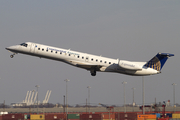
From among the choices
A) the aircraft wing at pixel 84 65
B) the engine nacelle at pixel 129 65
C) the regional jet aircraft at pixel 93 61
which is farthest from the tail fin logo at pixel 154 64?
the aircraft wing at pixel 84 65

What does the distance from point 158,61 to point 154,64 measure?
82cm

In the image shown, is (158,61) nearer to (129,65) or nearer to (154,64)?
(154,64)

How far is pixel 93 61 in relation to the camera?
48.3m

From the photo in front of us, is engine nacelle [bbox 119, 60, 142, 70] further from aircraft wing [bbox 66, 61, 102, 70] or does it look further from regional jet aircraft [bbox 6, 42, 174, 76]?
aircraft wing [bbox 66, 61, 102, 70]

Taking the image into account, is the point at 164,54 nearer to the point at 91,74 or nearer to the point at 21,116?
the point at 91,74

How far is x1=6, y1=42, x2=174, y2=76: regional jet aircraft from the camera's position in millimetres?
48156

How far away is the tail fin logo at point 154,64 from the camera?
4985 centimetres

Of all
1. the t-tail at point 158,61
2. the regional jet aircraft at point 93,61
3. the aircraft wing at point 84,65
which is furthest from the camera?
the t-tail at point 158,61

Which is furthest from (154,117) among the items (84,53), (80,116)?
(84,53)

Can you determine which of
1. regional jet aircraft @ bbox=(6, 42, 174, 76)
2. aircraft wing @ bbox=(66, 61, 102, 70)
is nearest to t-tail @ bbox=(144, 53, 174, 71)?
regional jet aircraft @ bbox=(6, 42, 174, 76)

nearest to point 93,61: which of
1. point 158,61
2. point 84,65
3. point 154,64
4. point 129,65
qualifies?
point 84,65

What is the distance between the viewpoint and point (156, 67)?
50.0 metres

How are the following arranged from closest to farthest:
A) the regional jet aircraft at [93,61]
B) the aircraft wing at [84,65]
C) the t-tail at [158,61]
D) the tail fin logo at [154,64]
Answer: the aircraft wing at [84,65] < the regional jet aircraft at [93,61] < the t-tail at [158,61] < the tail fin logo at [154,64]

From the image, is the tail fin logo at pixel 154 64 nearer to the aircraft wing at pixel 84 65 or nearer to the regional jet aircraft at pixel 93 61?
the regional jet aircraft at pixel 93 61
